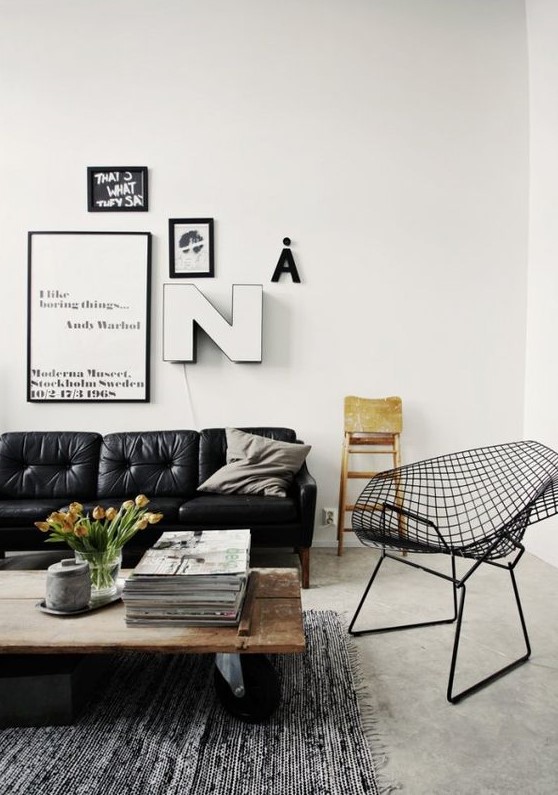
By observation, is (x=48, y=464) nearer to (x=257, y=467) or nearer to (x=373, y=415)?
(x=257, y=467)

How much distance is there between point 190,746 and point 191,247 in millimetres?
2912

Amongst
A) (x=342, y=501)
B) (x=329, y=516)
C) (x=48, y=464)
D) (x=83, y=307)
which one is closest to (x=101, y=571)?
(x=48, y=464)

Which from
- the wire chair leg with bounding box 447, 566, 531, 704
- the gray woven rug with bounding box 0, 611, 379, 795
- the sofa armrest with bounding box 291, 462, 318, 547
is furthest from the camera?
the sofa armrest with bounding box 291, 462, 318, 547

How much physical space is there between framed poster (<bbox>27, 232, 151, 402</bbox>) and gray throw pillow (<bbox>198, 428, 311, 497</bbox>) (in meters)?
0.88

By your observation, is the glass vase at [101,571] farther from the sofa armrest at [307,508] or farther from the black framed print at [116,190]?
the black framed print at [116,190]

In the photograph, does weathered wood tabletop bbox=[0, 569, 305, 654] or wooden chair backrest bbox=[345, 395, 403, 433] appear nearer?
weathered wood tabletop bbox=[0, 569, 305, 654]

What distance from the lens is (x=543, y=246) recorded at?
11.0ft

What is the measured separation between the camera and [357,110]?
3502 millimetres

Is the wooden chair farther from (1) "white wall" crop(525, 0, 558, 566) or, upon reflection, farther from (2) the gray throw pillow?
(1) "white wall" crop(525, 0, 558, 566)

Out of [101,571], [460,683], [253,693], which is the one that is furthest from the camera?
[460,683]

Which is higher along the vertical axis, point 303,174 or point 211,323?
point 303,174

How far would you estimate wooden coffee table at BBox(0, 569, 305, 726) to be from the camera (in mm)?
1322

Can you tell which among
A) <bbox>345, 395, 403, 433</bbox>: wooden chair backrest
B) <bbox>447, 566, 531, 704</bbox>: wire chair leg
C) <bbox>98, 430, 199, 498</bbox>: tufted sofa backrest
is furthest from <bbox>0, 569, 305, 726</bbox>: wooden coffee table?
<bbox>345, 395, 403, 433</bbox>: wooden chair backrest

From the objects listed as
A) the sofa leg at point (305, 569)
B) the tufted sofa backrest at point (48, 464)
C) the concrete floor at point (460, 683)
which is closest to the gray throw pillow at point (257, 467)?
the sofa leg at point (305, 569)
